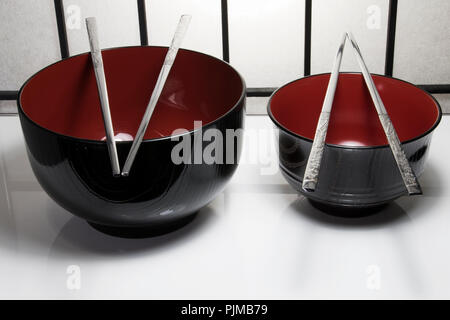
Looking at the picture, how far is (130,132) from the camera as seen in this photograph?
2.30ft

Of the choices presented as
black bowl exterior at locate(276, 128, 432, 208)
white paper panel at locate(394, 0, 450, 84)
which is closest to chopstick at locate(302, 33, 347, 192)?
black bowl exterior at locate(276, 128, 432, 208)

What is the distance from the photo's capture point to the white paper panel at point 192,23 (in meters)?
1.74

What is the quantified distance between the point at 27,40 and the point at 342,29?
888 mm

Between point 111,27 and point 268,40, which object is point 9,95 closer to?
point 111,27

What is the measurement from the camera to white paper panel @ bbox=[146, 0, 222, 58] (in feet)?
5.71

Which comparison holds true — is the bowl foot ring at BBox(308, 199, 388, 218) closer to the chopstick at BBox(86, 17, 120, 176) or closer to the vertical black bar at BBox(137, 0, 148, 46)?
the chopstick at BBox(86, 17, 120, 176)

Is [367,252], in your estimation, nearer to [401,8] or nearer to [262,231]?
[262,231]

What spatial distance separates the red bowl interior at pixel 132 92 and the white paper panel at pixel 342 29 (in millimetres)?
1008

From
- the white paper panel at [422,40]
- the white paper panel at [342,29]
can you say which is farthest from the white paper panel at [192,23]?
the white paper panel at [422,40]

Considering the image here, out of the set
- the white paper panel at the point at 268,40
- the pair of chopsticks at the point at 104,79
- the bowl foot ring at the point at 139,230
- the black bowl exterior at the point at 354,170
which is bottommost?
the white paper panel at the point at 268,40

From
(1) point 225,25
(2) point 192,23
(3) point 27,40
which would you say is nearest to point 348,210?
(1) point 225,25

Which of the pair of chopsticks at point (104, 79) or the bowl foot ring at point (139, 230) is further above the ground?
the pair of chopsticks at point (104, 79)

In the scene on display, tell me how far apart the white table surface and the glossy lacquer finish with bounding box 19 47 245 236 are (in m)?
0.03

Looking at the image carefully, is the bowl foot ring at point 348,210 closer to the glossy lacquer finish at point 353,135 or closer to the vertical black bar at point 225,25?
the glossy lacquer finish at point 353,135
